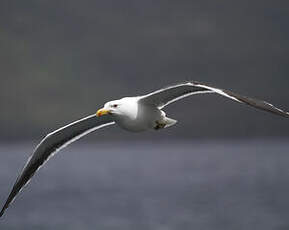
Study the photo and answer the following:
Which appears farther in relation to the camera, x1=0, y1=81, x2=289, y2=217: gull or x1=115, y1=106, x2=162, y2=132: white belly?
x1=115, y1=106, x2=162, y2=132: white belly

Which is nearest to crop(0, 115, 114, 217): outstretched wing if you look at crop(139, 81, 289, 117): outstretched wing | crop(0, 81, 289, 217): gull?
crop(0, 81, 289, 217): gull

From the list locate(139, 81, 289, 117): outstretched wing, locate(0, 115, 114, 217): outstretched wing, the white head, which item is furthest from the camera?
locate(0, 115, 114, 217): outstretched wing

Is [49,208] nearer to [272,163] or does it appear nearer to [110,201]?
[110,201]

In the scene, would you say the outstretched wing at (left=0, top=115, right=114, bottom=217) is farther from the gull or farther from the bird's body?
the bird's body

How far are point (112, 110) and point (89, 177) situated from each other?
484 ft

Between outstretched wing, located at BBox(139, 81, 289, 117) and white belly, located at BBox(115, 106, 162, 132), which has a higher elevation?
outstretched wing, located at BBox(139, 81, 289, 117)

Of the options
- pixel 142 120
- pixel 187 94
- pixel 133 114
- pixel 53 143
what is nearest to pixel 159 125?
pixel 142 120

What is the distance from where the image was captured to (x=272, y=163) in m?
172

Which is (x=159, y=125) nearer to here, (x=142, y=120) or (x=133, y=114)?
(x=142, y=120)

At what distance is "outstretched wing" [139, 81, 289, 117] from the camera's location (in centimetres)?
1047

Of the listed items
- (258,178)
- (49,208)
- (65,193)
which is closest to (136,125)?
(49,208)

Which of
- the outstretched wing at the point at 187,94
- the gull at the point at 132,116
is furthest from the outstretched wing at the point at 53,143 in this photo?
the outstretched wing at the point at 187,94

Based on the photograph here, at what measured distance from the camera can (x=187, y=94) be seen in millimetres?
12680

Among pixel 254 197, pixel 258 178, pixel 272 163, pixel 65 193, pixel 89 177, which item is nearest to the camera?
pixel 254 197
